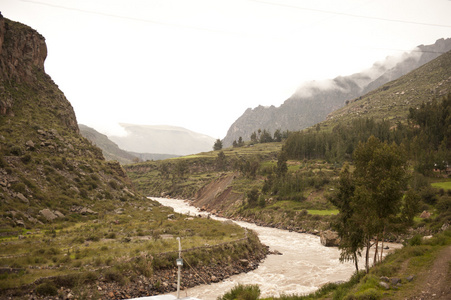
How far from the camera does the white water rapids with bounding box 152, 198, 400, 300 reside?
2414cm

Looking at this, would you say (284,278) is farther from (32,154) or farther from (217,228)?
(32,154)

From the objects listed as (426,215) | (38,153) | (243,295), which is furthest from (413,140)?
(38,153)

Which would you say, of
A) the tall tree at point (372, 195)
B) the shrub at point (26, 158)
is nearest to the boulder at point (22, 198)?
the shrub at point (26, 158)

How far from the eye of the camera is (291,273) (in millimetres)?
29938

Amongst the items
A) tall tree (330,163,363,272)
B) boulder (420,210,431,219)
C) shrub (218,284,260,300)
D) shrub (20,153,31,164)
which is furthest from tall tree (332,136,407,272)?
shrub (20,153,31,164)

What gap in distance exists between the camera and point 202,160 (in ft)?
546

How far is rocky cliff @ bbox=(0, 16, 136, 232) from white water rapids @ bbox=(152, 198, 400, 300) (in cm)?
2379

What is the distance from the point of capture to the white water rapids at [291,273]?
79.2 ft

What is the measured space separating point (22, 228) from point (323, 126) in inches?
7557

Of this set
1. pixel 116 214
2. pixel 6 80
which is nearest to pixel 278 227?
pixel 116 214

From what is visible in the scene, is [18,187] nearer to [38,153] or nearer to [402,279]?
[38,153]

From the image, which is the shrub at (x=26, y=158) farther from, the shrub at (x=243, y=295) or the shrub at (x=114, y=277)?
the shrub at (x=243, y=295)

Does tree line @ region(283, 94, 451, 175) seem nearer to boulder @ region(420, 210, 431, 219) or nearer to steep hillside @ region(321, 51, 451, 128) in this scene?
boulder @ region(420, 210, 431, 219)

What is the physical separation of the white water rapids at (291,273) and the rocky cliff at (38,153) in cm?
2379
